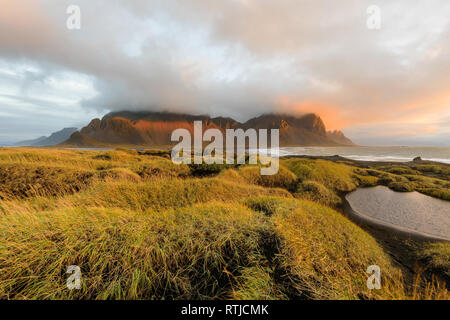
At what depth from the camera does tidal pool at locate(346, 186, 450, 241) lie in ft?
26.8

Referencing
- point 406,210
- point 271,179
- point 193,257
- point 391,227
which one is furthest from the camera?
point 271,179

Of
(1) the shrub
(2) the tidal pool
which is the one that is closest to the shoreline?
(2) the tidal pool

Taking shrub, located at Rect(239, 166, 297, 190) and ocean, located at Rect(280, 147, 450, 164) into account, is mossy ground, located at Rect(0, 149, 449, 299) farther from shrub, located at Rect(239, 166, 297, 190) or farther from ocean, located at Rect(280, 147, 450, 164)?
ocean, located at Rect(280, 147, 450, 164)

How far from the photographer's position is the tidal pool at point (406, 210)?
8180mm

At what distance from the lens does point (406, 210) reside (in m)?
10.3

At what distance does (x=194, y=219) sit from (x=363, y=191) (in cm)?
1823

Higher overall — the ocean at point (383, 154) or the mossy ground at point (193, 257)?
the ocean at point (383, 154)

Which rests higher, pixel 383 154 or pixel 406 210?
pixel 383 154

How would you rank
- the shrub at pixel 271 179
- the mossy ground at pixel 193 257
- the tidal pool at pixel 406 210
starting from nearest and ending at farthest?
1. the mossy ground at pixel 193 257
2. the tidal pool at pixel 406 210
3. the shrub at pixel 271 179

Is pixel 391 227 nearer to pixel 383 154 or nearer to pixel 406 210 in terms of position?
pixel 406 210

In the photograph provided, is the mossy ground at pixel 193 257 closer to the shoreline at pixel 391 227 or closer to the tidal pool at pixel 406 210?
the shoreline at pixel 391 227

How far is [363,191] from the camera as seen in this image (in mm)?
15141

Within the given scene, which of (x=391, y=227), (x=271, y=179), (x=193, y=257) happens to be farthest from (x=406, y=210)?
(x=193, y=257)

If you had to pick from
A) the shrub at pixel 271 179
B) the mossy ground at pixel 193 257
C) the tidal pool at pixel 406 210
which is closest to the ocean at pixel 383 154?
the tidal pool at pixel 406 210
